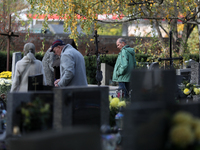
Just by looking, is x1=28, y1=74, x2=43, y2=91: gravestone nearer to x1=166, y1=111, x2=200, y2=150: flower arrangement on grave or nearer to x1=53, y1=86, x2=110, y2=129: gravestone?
x1=53, y1=86, x2=110, y2=129: gravestone

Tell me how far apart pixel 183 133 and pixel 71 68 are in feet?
8.74

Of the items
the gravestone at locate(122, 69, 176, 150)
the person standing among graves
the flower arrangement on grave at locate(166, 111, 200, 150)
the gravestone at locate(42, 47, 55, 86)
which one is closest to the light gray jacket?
the person standing among graves

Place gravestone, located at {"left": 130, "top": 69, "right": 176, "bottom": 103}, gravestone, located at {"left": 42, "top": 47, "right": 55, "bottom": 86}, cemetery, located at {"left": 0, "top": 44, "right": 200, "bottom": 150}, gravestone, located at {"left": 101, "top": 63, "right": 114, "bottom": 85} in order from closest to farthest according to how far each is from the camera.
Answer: cemetery, located at {"left": 0, "top": 44, "right": 200, "bottom": 150} < gravestone, located at {"left": 130, "top": 69, "right": 176, "bottom": 103} < gravestone, located at {"left": 42, "top": 47, "right": 55, "bottom": 86} < gravestone, located at {"left": 101, "top": 63, "right": 114, "bottom": 85}

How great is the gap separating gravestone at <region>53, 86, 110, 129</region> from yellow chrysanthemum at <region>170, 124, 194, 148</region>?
99 centimetres

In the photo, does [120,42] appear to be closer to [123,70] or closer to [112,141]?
[123,70]

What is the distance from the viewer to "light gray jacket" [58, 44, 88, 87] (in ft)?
16.4

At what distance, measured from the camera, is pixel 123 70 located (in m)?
6.95

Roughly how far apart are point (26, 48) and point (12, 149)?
2.97 meters

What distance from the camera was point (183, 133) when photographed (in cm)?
257

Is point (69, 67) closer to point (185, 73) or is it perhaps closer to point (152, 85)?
point (152, 85)

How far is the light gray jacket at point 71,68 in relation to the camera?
498cm

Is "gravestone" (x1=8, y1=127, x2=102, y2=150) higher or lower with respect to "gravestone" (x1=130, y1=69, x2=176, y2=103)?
lower

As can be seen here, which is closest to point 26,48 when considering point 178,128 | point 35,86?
point 35,86

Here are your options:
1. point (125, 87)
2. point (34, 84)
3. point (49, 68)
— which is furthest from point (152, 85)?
point (49, 68)
